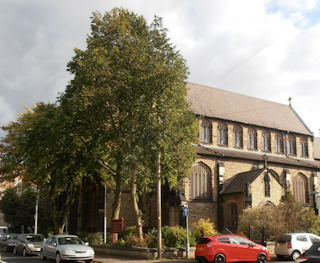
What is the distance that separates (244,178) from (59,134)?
18.4m

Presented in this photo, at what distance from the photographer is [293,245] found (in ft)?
68.1

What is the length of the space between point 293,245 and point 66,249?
12044mm

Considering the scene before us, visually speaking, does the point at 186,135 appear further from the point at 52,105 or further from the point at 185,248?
the point at 52,105

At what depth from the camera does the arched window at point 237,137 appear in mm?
43094

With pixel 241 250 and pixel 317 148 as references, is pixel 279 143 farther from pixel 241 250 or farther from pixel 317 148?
pixel 241 250

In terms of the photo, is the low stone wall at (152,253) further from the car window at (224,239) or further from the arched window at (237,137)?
the arched window at (237,137)

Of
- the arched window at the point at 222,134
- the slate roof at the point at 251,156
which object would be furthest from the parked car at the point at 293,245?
the arched window at the point at 222,134

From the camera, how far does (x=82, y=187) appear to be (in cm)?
4259

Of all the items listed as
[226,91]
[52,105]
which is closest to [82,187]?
[52,105]

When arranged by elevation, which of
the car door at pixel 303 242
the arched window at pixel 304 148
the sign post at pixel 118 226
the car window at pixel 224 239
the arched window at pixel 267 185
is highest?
the arched window at pixel 304 148

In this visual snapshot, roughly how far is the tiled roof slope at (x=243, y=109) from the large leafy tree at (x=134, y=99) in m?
16.7

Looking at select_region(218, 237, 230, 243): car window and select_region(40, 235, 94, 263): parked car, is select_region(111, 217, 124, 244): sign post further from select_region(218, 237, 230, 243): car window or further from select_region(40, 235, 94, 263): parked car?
select_region(218, 237, 230, 243): car window

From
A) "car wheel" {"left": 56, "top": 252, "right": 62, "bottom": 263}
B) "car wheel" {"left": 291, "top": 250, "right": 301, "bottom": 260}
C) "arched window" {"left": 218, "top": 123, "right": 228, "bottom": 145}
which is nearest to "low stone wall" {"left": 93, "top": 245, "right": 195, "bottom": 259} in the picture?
"car wheel" {"left": 56, "top": 252, "right": 62, "bottom": 263}

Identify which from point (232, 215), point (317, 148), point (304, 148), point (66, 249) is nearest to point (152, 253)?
point (66, 249)
